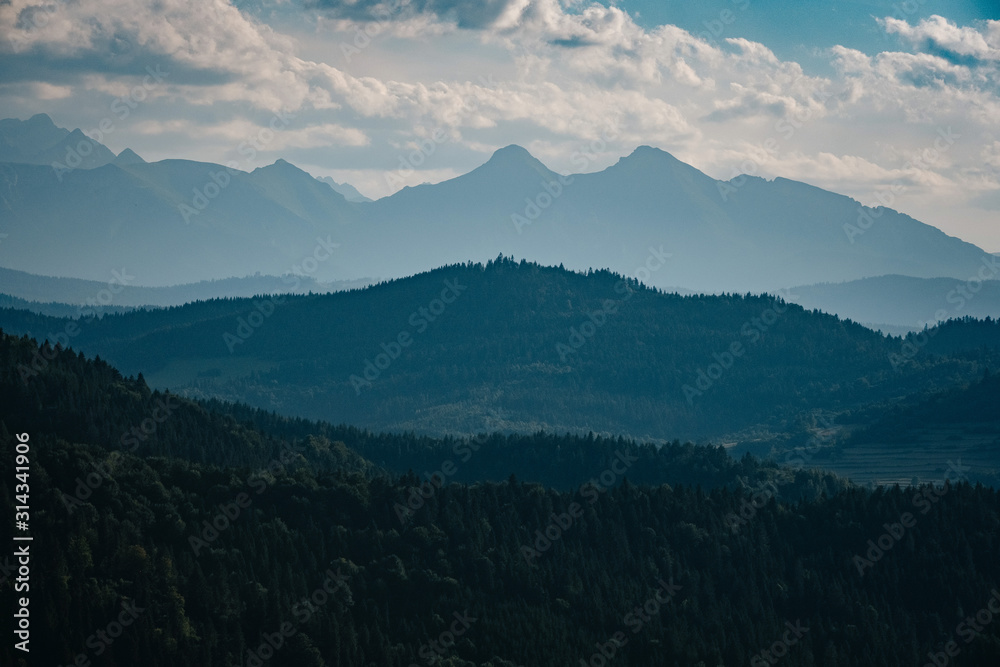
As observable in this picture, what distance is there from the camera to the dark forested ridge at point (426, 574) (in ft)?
464

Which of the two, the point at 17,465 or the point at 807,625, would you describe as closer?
the point at 17,465

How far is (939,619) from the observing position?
175125 mm

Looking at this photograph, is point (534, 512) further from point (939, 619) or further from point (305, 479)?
point (939, 619)

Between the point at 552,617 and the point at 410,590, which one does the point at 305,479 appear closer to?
the point at 410,590

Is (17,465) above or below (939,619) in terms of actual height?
above

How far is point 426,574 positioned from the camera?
16462 cm

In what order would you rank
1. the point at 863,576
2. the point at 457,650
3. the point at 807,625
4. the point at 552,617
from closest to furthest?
1. the point at 457,650
2. the point at 552,617
3. the point at 807,625
4. the point at 863,576

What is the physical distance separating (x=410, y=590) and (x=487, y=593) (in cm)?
1107

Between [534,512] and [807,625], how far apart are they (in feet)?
147

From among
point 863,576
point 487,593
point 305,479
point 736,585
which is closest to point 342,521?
point 305,479

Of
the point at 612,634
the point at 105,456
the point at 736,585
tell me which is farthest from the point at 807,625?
the point at 105,456

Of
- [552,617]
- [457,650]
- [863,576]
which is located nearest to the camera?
[457,650]

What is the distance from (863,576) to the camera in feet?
618

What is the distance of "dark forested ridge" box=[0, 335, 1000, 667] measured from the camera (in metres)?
141
